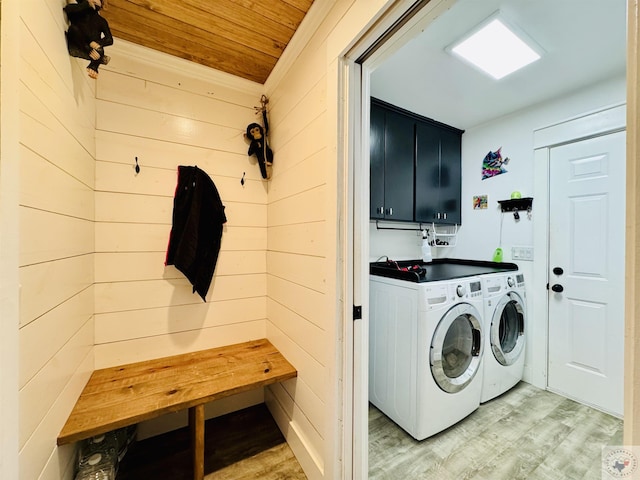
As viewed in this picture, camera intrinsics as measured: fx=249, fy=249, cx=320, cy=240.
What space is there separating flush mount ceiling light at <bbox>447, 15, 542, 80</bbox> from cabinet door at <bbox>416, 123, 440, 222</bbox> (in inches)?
29.5

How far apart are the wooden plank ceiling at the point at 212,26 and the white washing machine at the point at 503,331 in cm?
217

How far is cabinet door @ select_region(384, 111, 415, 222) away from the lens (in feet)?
7.45

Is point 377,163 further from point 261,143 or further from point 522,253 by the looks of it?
point 522,253

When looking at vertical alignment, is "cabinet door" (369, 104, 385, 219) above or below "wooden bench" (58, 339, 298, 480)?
above

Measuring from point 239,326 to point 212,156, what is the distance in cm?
125

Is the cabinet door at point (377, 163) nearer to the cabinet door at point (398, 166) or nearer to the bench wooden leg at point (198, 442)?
the cabinet door at point (398, 166)

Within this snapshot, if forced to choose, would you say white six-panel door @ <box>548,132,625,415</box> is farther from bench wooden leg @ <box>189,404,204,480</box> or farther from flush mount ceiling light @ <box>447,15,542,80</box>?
bench wooden leg @ <box>189,404,204,480</box>

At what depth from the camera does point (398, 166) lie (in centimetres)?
234

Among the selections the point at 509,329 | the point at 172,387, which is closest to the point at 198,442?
the point at 172,387

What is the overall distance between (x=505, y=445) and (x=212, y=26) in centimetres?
309

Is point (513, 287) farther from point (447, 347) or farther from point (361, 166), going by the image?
point (361, 166)

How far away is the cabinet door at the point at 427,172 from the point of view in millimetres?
2490

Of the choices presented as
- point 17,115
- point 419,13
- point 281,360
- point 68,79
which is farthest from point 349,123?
point 281,360

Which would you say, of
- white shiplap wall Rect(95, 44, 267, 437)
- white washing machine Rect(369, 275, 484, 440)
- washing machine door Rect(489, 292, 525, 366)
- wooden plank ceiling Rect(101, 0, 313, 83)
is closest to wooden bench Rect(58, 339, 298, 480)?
white shiplap wall Rect(95, 44, 267, 437)
